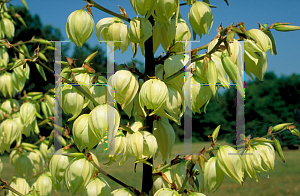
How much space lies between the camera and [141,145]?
1.96 ft

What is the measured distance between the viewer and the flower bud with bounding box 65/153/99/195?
24.3 inches

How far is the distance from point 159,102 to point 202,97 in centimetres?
12

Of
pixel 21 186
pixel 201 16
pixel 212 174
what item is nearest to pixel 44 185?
pixel 21 186

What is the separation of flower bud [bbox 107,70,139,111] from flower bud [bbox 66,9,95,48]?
12 cm

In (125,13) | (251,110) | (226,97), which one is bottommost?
(251,110)

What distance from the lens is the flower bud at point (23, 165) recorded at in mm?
1441

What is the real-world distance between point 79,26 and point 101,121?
0.78 feet

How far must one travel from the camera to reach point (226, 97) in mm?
7992

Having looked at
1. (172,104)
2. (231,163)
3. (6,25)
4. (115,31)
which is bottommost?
(231,163)

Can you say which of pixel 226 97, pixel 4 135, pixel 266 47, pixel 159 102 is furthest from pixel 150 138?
pixel 226 97

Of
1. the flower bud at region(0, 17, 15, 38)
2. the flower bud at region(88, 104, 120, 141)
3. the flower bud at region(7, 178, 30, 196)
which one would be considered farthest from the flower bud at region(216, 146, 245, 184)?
the flower bud at region(0, 17, 15, 38)

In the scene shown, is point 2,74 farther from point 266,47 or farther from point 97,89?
point 266,47

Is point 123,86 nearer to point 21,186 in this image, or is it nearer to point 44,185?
point 44,185

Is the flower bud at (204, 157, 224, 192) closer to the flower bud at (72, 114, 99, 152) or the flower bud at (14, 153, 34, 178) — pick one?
the flower bud at (72, 114, 99, 152)
